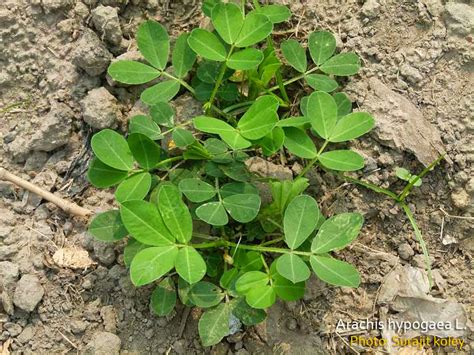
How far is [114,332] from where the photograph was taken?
6.98ft

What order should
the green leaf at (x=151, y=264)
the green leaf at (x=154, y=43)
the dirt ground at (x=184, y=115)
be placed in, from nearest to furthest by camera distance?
the green leaf at (x=151, y=264), the dirt ground at (x=184, y=115), the green leaf at (x=154, y=43)

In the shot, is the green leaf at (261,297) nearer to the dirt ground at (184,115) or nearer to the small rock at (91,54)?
the dirt ground at (184,115)

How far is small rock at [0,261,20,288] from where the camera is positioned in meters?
2.11

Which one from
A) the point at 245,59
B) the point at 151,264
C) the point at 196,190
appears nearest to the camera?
the point at 151,264

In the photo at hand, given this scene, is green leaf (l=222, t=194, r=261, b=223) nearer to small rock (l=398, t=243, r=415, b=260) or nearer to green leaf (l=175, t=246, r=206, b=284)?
green leaf (l=175, t=246, r=206, b=284)

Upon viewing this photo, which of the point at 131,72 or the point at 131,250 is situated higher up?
the point at 131,72

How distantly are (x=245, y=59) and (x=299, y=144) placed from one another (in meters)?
0.39

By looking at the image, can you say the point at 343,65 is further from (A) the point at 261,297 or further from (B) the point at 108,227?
(B) the point at 108,227

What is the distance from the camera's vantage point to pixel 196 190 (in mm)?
2059

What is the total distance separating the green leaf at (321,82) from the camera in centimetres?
227

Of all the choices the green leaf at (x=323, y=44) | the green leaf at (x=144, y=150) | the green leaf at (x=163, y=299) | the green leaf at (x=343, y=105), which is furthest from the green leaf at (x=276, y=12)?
the green leaf at (x=163, y=299)

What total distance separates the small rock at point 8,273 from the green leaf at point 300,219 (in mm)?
1027

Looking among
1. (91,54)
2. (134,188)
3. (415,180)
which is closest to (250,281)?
(134,188)

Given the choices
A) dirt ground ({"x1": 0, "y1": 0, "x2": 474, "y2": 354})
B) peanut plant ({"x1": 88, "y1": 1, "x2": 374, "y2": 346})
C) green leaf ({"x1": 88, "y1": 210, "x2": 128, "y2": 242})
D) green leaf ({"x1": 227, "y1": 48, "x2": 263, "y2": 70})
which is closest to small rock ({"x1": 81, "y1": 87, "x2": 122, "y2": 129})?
dirt ground ({"x1": 0, "y1": 0, "x2": 474, "y2": 354})
